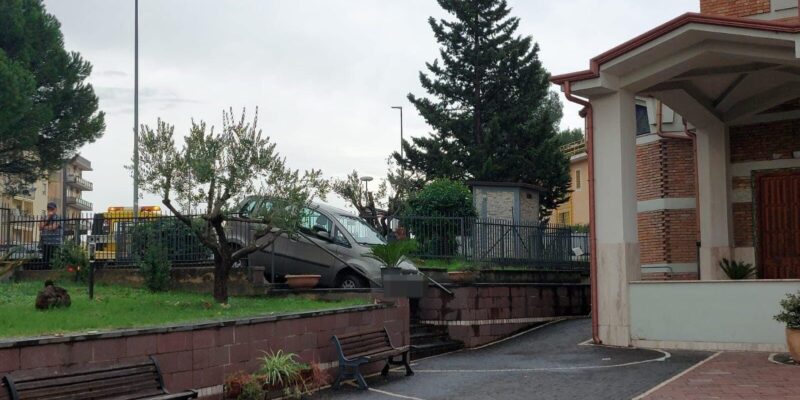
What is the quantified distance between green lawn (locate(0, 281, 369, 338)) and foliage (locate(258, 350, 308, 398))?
93 centimetres

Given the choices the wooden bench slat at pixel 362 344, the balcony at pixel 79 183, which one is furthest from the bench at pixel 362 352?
the balcony at pixel 79 183

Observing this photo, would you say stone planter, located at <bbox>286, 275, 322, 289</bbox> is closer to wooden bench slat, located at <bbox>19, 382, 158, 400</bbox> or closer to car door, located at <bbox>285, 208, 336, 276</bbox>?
car door, located at <bbox>285, 208, 336, 276</bbox>

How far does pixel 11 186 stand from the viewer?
1494 inches

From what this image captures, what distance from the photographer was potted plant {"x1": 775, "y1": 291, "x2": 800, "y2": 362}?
1288 cm

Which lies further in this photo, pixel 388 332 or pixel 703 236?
pixel 703 236

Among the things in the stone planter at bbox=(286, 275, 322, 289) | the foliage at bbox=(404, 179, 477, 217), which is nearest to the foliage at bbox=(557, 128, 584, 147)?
the foliage at bbox=(404, 179, 477, 217)

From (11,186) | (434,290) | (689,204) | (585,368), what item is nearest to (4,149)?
(11,186)

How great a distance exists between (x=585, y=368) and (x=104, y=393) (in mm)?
7342

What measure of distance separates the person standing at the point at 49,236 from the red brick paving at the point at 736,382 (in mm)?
12049

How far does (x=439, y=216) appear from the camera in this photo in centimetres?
2170

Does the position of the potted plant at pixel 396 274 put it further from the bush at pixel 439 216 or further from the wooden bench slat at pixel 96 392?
the wooden bench slat at pixel 96 392

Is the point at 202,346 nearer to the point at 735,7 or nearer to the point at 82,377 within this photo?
the point at 82,377

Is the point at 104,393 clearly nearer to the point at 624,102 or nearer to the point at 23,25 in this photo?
the point at 624,102

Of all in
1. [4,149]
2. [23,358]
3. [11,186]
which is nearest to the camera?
[23,358]
